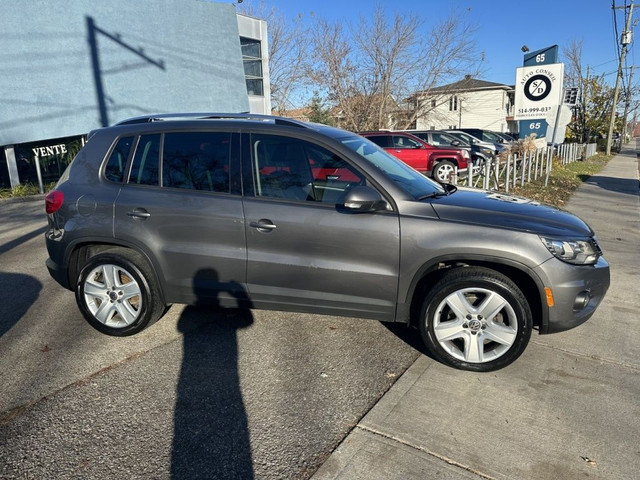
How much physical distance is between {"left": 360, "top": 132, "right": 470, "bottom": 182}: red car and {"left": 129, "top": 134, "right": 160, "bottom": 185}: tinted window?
11631mm

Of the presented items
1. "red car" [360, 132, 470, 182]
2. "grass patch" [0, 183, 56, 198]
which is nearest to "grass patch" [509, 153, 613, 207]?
"red car" [360, 132, 470, 182]

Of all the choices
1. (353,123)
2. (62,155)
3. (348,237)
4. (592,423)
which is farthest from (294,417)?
(353,123)

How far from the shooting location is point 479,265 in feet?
11.2

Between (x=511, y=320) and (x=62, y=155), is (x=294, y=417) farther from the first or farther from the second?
(x=62, y=155)

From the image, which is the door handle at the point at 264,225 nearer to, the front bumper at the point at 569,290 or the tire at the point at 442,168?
the front bumper at the point at 569,290

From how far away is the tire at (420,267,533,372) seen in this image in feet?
10.7

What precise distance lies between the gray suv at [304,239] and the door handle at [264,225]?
2 centimetres

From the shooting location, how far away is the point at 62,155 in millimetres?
15461

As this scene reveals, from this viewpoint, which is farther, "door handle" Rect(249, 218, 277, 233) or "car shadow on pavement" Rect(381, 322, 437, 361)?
"car shadow on pavement" Rect(381, 322, 437, 361)

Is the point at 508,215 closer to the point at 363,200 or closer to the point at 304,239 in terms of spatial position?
the point at 363,200

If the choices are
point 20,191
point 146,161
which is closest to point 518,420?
point 146,161

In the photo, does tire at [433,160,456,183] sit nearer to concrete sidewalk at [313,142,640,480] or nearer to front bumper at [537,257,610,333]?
concrete sidewalk at [313,142,640,480]

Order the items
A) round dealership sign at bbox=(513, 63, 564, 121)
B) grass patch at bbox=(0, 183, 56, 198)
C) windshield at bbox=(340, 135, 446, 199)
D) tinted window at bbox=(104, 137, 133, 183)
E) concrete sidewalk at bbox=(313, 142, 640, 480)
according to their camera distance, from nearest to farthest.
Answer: concrete sidewalk at bbox=(313, 142, 640, 480), windshield at bbox=(340, 135, 446, 199), tinted window at bbox=(104, 137, 133, 183), grass patch at bbox=(0, 183, 56, 198), round dealership sign at bbox=(513, 63, 564, 121)

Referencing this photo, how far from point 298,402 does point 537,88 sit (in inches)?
607
